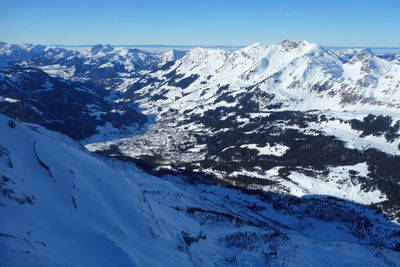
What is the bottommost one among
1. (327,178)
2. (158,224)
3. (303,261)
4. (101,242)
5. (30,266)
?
(327,178)

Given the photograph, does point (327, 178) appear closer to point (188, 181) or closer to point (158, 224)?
point (188, 181)

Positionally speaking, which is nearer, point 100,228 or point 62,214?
point 62,214

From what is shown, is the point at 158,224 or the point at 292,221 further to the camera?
the point at 292,221

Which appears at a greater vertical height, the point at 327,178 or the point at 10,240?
the point at 10,240

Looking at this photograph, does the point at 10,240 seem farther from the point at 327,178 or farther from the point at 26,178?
the point at 327,178

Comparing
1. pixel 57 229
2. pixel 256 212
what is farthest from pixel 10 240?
pixel 256 212

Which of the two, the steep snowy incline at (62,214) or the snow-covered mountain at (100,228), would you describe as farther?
the snow-covered mountain at (100,228)

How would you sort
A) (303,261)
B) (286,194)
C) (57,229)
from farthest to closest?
(286,194) < (303,261) < (57,229)

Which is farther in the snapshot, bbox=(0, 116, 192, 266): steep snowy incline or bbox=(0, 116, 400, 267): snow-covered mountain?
bbox=(0, 116, 400, 267): snow-covered mountain

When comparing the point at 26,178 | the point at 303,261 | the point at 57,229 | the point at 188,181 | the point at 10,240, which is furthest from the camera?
the point at 188,181

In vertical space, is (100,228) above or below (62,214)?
below
